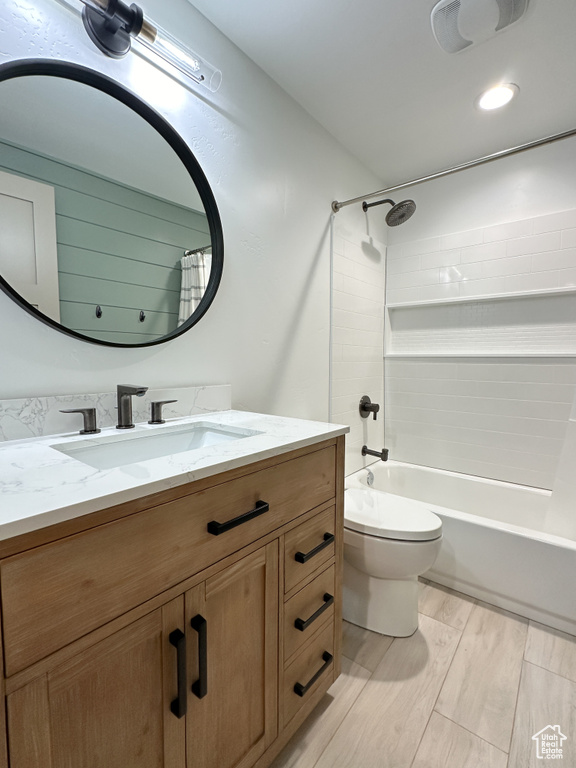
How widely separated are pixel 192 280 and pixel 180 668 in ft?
3.70

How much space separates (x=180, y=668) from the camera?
0.70 meters

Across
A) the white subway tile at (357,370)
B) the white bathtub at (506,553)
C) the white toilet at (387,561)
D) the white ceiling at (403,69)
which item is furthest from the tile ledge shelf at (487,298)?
the white toilet at (387,561)

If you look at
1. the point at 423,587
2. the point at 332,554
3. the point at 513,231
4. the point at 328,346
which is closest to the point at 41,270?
the point at 332,554

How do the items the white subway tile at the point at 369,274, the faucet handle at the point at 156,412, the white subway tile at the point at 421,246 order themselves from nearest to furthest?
1. the faucet handle at the point at 156,412
2. the white subway tile at the point at 369,274
3. the white subway tile at the point at 421,246

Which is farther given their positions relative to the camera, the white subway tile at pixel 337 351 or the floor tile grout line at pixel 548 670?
the white subway tile at pixel 337 351

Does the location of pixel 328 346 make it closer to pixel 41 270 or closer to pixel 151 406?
pixel 151 406

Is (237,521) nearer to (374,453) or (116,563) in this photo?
(116,563)

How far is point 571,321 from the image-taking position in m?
1.99

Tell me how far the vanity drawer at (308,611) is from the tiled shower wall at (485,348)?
1568mm

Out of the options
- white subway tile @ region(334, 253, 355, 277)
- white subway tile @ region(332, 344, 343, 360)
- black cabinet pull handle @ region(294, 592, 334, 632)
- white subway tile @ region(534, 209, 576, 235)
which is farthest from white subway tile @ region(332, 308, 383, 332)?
black cabinet pull handle @ region(294, 592, 334, 632)

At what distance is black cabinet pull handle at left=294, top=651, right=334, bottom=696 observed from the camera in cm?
104

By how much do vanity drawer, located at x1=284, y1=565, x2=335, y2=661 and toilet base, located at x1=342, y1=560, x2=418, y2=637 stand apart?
47cm

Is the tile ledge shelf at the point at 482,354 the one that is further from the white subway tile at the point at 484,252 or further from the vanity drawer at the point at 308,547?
the vanity drawer at the point at 308,547

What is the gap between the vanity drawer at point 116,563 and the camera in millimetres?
512
